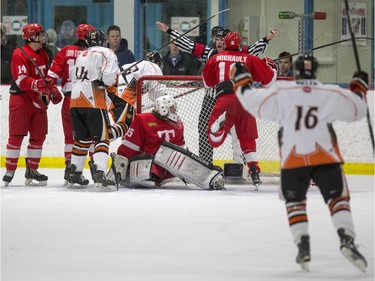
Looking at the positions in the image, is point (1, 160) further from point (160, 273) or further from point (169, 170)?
point (160, 273)

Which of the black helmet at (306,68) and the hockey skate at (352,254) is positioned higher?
the black helmet at (306,68)

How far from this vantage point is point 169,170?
26.9ft

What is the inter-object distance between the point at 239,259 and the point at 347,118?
870 mm

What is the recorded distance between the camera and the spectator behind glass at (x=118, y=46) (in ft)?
31.2

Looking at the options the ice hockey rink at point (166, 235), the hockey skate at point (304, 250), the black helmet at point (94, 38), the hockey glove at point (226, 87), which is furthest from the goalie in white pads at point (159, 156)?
the hockey skate at point (304, 250)

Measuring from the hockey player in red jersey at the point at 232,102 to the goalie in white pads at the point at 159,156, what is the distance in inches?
8.8

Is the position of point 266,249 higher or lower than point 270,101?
lower

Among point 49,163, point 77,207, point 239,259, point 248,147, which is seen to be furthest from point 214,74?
point 239,259

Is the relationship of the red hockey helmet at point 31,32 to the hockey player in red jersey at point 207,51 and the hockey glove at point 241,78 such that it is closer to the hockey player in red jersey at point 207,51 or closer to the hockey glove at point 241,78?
the hockey player in red jersey at point 207,51

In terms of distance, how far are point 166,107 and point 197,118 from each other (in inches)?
43.7

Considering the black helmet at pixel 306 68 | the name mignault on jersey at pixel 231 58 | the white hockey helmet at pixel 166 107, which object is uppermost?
the name mignault on jersey at pixel 231 58

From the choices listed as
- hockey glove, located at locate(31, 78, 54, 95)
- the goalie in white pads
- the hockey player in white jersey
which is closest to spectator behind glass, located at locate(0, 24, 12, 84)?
hockey glove, located at locate(31, 78, 54, 95)

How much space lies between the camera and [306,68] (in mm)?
4738

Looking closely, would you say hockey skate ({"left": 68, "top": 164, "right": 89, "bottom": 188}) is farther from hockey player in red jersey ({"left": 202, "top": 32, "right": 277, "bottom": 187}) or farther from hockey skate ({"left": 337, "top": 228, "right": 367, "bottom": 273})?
hockey skate ({"left": 337, "top": 228, "right": 367, "bottom": 273})
